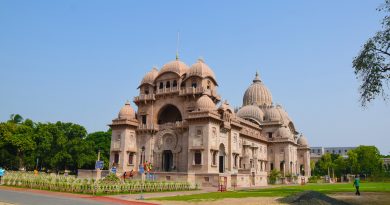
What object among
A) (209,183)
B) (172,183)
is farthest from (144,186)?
(209,183)

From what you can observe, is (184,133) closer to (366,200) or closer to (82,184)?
(82,184)

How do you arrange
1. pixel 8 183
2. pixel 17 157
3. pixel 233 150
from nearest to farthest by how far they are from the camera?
pixel 8 183 < pixel 233 150 < pixel 17 157

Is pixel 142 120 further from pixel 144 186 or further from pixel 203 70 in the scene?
pixel 144 186

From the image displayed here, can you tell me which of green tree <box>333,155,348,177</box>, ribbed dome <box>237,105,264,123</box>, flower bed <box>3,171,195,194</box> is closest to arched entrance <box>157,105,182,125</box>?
flower bed <box>3,171,195,194</box>

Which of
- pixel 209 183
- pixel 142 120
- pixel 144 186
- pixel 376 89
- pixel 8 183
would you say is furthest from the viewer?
pixel 142 120

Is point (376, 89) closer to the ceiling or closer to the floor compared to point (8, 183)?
closer to the ceiling

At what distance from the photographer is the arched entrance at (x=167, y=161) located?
55278 millimetres

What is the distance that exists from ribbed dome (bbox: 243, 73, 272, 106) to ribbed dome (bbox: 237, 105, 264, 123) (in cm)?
586

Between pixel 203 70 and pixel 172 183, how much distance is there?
2355 centimetres

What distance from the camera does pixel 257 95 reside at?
8850 cm

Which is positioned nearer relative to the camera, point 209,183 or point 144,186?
point 144,186

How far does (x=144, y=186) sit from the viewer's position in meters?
32.8

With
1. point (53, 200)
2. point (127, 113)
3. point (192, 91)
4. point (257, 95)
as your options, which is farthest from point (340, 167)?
point (53, 200)

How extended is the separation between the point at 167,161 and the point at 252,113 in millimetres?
30302
